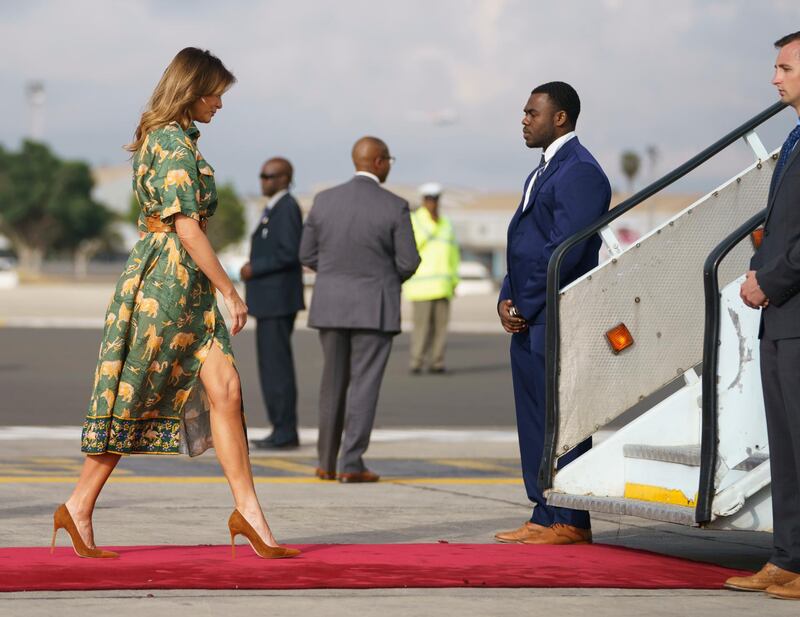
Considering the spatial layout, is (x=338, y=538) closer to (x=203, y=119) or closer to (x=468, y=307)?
(x=203, y=119)

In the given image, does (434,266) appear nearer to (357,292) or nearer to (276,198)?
(276,198)

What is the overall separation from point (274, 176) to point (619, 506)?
525cm

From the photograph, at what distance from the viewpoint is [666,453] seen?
6605mm

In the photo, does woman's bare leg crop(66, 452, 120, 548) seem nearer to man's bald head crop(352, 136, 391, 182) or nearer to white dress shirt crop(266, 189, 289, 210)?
man's bald head crop(352, 136, 391, 182)

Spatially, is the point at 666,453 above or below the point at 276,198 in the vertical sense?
below

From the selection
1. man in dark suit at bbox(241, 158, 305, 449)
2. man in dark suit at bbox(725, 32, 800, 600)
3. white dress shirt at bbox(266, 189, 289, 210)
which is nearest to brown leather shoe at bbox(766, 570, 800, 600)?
man in dark suit at bbox(725, 32, 800, 600)

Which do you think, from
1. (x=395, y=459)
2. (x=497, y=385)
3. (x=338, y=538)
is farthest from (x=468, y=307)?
(x=338, y=538)

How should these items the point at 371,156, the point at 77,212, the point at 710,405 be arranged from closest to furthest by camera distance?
the point at 710,405, the point at 371,156, the point at 77,212

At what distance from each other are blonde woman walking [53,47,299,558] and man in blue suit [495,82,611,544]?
135 centimetres

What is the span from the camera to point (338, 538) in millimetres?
7059

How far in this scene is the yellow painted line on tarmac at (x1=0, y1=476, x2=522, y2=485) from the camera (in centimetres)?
895

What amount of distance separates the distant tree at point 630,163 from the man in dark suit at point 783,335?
16472 centimetres

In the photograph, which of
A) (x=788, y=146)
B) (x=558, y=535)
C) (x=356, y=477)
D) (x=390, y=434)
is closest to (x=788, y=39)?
(x=788, y=146)

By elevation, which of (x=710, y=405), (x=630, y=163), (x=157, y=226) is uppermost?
(x=630, y=163)
